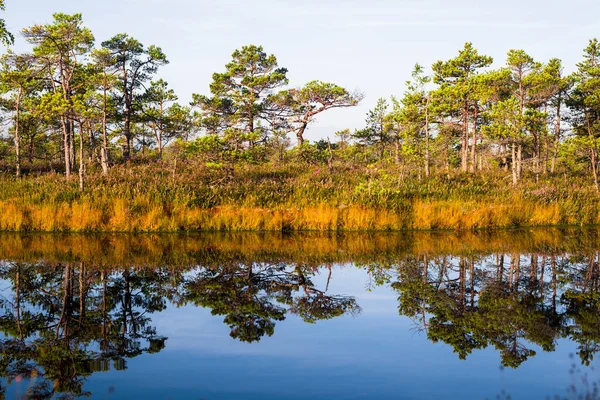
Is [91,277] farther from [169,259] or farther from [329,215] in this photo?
[329,215]

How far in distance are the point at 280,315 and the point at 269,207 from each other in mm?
10474

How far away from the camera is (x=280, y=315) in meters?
7.72

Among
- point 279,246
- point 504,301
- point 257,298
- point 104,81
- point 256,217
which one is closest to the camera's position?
point 504,301

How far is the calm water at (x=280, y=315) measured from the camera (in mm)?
5207

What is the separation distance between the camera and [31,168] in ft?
100

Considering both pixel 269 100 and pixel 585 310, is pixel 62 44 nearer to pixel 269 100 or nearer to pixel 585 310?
pixel 269 100

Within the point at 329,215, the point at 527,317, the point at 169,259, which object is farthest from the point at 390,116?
the point at 527,317

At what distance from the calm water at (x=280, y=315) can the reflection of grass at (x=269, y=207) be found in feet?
10.4

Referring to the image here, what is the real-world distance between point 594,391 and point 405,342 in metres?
2.26

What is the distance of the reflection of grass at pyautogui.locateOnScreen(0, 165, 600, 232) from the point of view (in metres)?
16.6

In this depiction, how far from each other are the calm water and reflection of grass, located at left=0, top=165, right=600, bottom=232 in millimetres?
3168

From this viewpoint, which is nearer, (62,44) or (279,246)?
(279,246)

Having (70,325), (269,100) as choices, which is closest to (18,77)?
(269,100)

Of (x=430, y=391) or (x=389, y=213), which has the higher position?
(x=389, y=213)
